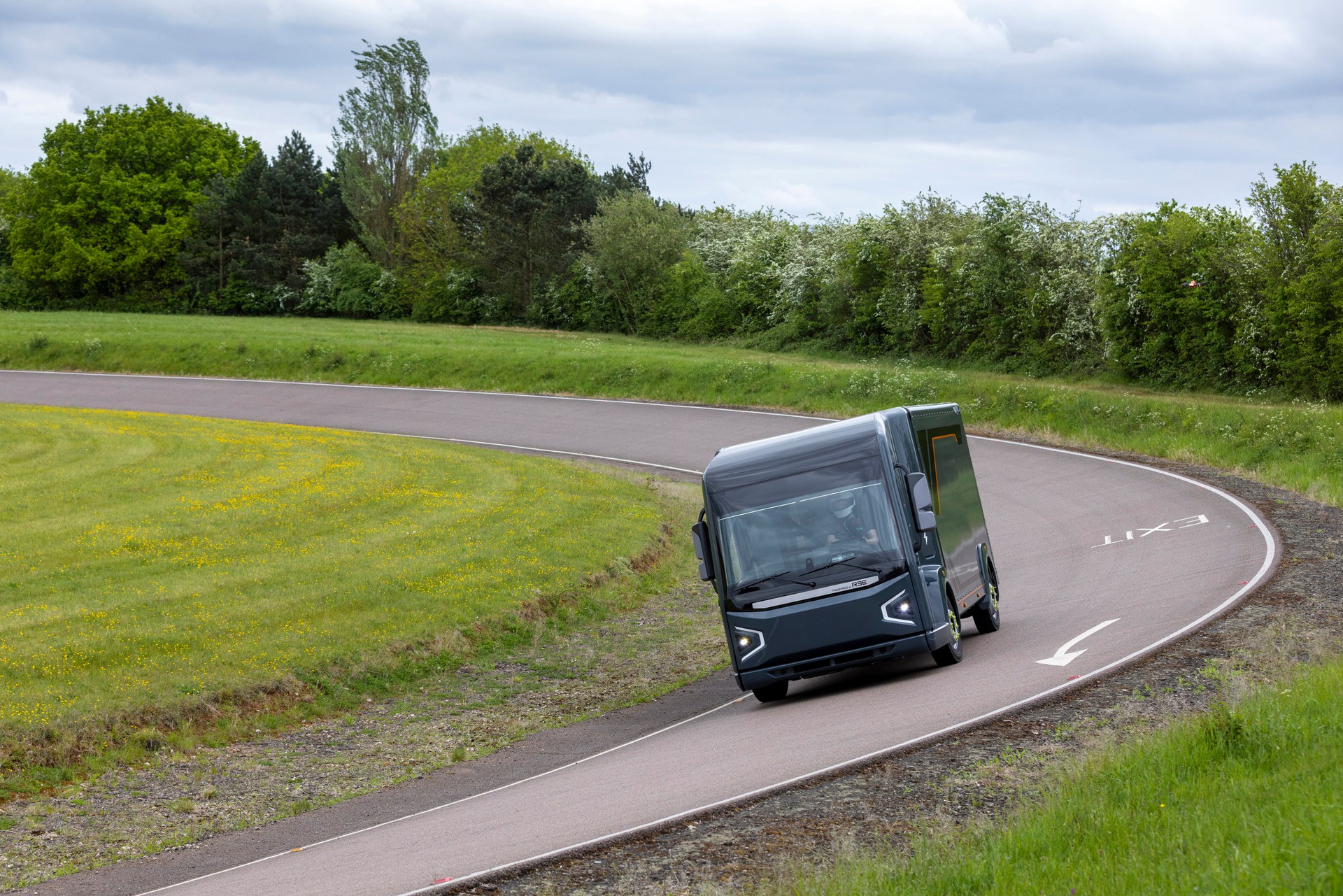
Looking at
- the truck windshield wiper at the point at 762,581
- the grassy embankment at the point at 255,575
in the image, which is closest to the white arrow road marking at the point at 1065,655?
the truck windshield wiper at the point at 762,581

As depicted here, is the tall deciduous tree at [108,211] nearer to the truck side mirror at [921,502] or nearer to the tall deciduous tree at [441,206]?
the tall deciduous tree at [441,206]

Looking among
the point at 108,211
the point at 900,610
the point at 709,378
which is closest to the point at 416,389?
the point at 709,378

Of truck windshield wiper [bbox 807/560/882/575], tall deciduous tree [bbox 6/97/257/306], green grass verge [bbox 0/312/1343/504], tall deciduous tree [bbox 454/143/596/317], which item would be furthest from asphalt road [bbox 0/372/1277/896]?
tall deciduous tree [bbox 6/97/257/306]

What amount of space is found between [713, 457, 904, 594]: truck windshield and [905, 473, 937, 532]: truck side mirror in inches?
10.9

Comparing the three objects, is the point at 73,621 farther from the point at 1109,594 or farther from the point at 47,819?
the point at 1109,594

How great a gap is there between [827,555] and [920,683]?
1.52 meters

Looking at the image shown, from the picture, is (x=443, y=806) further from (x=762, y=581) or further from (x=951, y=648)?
(x=951, y=648)

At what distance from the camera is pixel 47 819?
410 inches

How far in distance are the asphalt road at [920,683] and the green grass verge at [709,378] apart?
9.71 ft

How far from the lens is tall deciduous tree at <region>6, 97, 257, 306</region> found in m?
79.1

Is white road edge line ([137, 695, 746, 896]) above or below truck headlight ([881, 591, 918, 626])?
below

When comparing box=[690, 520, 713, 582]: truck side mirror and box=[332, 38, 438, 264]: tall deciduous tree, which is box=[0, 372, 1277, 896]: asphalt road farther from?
box=[332, 38, 438, 264]: tall deciduous tree

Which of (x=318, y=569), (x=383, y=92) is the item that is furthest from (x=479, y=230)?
(x=318, y=569)

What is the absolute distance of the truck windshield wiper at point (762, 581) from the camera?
12289 millimetres
